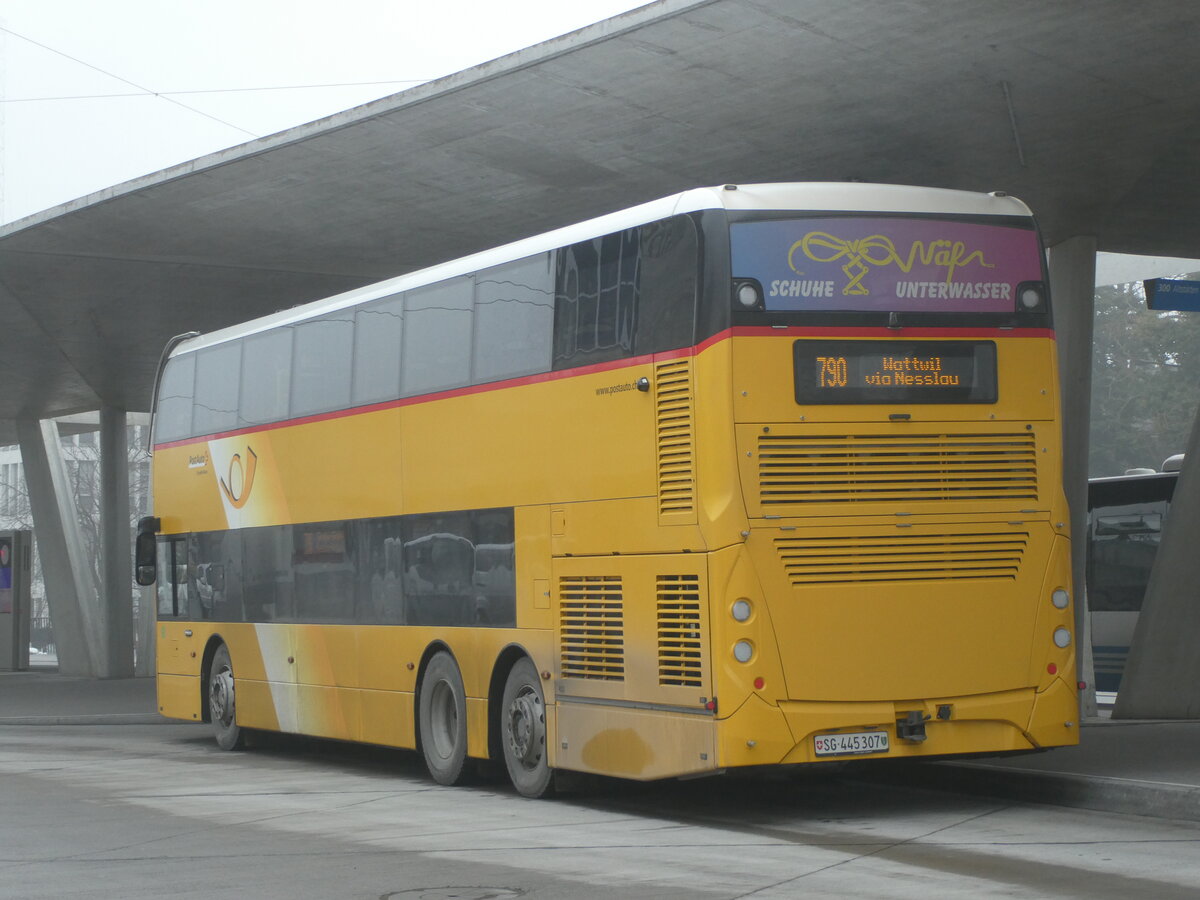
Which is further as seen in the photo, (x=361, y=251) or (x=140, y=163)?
(x=140, y=163)

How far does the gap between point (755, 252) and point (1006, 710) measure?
3284 mm

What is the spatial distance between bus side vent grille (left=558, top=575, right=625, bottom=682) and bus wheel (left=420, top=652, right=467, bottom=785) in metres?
1.80

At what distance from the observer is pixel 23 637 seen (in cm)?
4178

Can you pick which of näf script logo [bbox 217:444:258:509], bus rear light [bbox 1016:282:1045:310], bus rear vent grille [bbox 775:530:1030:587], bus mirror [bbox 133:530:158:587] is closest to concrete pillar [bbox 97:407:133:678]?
bus mirror [bbox 133:530:158:587]

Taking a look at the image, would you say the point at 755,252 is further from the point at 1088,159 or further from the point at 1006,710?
the point at 1088,159

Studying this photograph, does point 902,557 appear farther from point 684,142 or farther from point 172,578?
point 172,578

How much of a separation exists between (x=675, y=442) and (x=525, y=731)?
9.39 ft

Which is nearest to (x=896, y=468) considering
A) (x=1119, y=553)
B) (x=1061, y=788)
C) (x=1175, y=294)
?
(x=1061, y=788)

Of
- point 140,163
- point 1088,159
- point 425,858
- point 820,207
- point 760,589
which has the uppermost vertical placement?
point 140,163

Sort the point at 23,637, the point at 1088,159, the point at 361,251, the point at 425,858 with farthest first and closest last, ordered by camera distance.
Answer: the point at 23,637
the point at 361,251
the point at 1088,159
the point at 425,858

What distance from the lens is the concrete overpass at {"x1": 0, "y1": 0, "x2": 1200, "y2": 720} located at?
47.0 feet

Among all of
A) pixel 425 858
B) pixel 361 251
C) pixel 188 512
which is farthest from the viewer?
pixel 361 251

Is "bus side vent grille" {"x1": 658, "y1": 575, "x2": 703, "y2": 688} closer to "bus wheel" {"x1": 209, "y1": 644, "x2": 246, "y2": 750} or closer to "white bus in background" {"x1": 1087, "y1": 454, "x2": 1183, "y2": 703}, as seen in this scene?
"bus wheel" {"x1": 209, "y1": 644, "x2": 246, "y2": 750}

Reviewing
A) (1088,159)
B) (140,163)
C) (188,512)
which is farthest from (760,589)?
(140,163)
